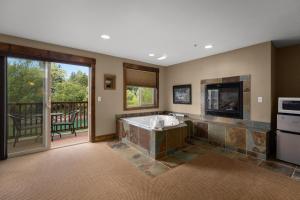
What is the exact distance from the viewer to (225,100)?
3.85m

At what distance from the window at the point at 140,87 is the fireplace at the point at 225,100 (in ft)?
6.45

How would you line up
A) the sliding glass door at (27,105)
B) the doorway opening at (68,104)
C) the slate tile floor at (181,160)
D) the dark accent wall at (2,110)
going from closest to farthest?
1. the slate tile floor at (181,160)
2. the dark accent wall at (2,110)
3. the sliding glass door at (27,105)
4. the doorway opening at (68,104)

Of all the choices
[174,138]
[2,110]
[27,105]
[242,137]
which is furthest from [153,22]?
[2,110]

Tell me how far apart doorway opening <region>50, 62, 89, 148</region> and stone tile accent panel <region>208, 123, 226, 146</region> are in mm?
3621

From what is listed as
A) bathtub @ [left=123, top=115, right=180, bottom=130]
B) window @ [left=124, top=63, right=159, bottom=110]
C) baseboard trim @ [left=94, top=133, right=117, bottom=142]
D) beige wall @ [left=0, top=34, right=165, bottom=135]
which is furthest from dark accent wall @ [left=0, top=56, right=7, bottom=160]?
window @ [left=124, top=63, right=159, bottom=110]

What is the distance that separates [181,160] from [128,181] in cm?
121

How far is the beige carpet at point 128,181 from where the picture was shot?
1.92 meters

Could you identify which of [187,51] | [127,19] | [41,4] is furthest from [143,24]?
[187,51]

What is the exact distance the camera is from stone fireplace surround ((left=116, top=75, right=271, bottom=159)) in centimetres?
302

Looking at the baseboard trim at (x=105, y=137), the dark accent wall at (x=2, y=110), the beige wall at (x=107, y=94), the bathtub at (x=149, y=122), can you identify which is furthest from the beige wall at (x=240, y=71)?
the dark accent wall at (x=2, y=110)

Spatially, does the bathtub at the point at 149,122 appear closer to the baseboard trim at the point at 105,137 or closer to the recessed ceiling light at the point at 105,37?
the baseboard trim at the point at 105,137

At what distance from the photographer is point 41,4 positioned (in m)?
1.92

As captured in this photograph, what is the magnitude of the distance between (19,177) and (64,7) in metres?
2.66

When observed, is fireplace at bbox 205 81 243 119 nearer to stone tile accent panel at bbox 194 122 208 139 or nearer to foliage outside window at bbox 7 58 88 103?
stone tile accent panel at bbox 194 122 208 139
